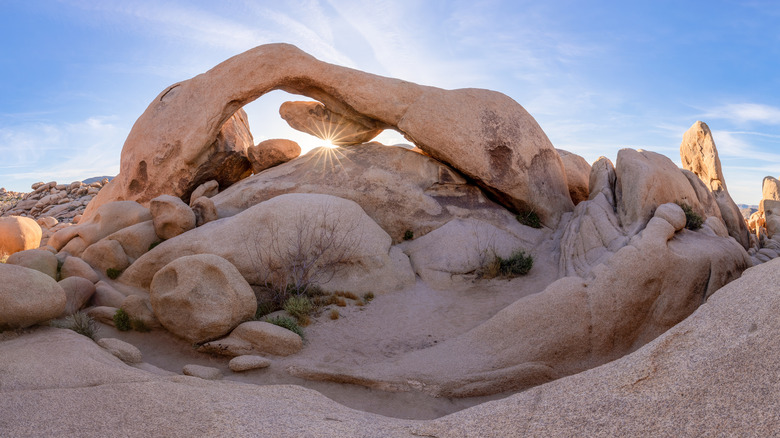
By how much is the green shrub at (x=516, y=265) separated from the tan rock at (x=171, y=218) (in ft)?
27.8

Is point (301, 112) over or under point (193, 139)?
over

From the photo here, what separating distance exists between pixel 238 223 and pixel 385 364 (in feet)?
19.0

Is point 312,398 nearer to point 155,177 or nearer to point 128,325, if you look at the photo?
point 128,325

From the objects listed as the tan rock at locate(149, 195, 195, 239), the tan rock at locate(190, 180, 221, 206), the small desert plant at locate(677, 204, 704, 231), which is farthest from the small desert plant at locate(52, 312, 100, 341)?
the small desert plant at locate(677, 204, 704, 231)

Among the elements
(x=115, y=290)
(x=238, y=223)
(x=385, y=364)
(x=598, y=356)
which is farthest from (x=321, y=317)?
(x=598, y=356)

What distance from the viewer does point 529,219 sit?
16.5 metres

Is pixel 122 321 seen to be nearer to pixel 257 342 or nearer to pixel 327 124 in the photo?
pixel 257 342

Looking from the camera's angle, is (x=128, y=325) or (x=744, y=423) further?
(x=128, y=325)

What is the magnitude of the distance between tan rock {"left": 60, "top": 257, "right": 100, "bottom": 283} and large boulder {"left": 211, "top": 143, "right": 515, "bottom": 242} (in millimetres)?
3953

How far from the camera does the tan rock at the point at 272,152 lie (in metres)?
18.4

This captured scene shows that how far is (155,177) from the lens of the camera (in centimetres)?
1719

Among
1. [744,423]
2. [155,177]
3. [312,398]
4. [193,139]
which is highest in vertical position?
[193,139]

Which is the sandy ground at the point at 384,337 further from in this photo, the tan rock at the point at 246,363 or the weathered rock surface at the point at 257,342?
the weathered rock surface at the point at 257,342

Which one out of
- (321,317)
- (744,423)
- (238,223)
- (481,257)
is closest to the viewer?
(744,423)
